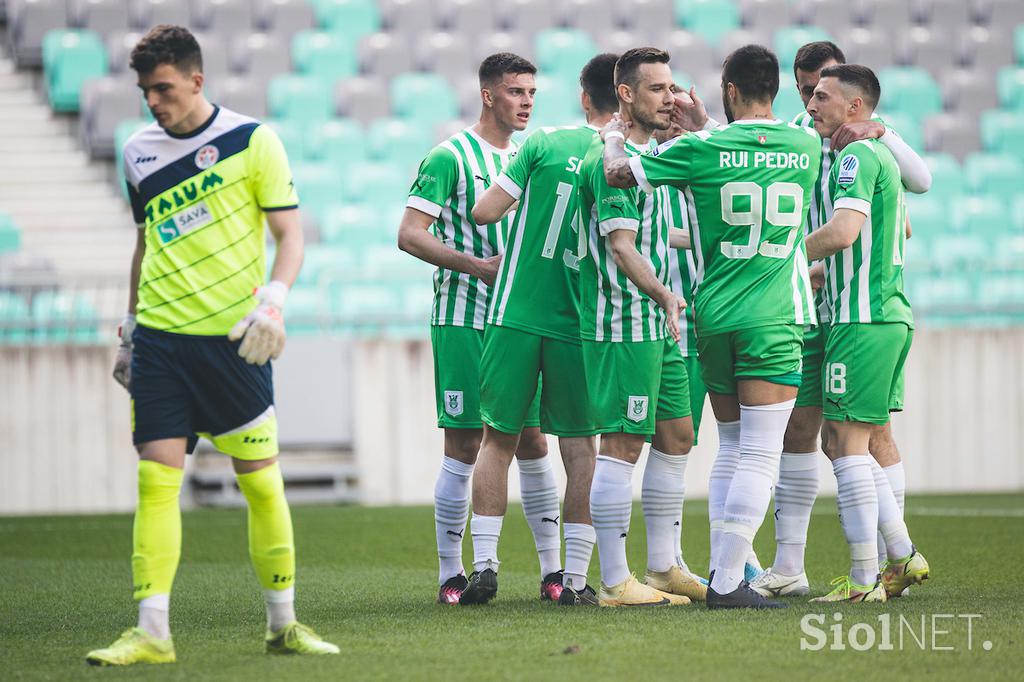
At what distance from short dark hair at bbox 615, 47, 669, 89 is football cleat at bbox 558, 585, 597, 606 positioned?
2044mm

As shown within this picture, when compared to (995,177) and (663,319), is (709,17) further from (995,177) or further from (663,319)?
(663,319)

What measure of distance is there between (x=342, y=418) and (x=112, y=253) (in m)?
3.69

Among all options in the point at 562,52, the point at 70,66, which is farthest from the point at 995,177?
the point at 70,66

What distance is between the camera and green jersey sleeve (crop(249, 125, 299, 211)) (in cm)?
449

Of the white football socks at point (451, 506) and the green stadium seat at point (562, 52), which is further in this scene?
the green stadium seat at point (562, 52)

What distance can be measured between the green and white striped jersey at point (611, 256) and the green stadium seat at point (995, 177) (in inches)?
444

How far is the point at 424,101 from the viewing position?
1605cm


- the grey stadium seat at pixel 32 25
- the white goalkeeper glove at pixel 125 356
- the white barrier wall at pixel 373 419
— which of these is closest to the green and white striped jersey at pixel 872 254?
the white goalkeeper glove at pixel 125 356

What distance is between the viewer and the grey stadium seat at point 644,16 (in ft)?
58.3

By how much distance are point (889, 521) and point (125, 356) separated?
124 inches

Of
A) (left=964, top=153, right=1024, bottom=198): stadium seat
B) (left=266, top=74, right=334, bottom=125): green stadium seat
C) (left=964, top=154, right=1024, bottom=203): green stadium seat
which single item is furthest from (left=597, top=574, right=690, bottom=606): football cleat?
(left=964, top=153, right=1024, bottom=198): stadium seat

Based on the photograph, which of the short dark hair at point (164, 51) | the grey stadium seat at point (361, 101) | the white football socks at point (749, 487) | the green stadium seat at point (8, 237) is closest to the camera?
the short dark hair at point (164, 51)

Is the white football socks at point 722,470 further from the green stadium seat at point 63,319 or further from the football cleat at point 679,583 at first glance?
the green stadium seat at point 63,319

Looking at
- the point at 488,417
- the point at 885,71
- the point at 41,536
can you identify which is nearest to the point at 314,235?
the point at 41,536
